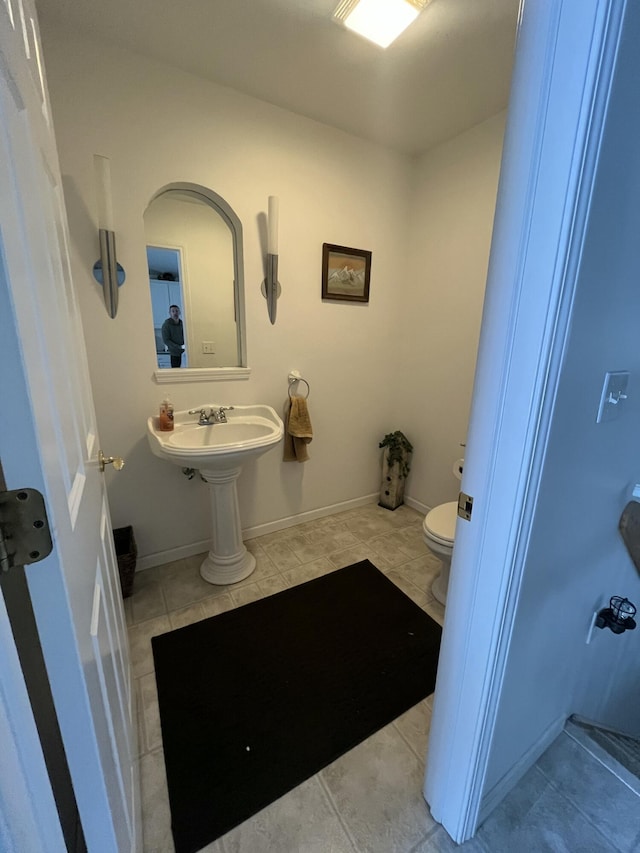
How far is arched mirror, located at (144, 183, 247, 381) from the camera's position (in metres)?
1.87

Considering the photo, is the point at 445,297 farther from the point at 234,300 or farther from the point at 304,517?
the point at 304,517

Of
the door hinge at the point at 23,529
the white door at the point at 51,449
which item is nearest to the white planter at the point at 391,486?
the white door at the point at 51,449

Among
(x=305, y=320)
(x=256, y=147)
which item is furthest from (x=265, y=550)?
(x=256, y=147)

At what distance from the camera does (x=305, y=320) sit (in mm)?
2246

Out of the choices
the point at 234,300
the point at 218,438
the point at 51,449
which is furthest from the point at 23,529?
the point at 234,300

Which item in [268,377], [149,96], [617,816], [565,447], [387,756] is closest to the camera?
[565,447]

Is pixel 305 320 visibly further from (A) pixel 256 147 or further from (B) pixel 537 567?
(B) pixel 537 567

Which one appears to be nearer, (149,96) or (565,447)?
(565,447)

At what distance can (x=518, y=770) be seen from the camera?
3.46 ft

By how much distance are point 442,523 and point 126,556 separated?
1.58 m

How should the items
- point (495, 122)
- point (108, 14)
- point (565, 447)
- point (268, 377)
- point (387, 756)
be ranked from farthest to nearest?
1. point (268, 377)
2. point (495, 122)
3. point (108, 14)
4. point (387, 756)
5. point (565, 447)

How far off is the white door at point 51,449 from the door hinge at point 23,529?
1 centimetres

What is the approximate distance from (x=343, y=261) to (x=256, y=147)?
76 centimetres

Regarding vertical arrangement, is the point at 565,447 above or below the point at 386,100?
below
